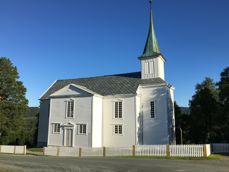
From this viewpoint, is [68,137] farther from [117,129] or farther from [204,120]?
[204,120]

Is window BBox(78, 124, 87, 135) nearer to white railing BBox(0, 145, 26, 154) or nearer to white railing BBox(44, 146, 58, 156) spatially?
white railing BBox(44, 146, 58, 156)

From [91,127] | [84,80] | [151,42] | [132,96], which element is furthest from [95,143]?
[151,42]

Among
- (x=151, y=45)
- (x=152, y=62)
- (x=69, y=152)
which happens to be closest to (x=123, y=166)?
(x=69, y=152)

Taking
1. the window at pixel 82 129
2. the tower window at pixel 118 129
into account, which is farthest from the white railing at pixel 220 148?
the window at pixel 82 129

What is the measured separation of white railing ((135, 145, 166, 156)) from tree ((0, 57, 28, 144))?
81.2ft

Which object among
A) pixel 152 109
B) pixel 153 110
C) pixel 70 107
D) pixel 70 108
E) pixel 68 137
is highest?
pixel 70 107

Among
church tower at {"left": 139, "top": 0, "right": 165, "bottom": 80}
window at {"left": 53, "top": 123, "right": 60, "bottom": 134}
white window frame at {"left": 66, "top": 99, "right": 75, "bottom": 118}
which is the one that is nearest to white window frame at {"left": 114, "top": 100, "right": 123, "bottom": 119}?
church tower at {"left": 139, "top": 0, "right": 165, "bottom": 80}

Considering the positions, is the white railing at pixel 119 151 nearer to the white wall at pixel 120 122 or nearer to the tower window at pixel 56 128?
the white wall at pixel 120 122

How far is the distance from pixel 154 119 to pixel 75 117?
36.1ft

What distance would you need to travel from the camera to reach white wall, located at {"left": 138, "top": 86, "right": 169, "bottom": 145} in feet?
114

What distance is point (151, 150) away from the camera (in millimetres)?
25766

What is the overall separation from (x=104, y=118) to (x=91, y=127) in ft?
10.3

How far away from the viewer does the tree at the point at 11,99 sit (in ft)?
138

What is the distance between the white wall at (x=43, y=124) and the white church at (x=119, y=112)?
4.31 meters
